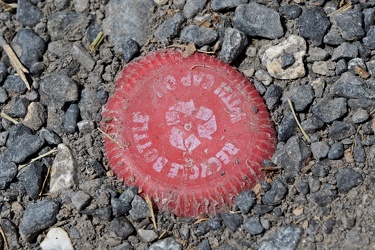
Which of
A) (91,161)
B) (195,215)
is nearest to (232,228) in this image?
(195,215)

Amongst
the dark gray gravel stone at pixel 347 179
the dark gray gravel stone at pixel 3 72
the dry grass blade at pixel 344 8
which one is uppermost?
the dry grass blade at pixel 344 8

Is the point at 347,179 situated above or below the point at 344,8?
below

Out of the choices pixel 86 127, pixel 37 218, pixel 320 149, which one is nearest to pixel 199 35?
pixel 86 127

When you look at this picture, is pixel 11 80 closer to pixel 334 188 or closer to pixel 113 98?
pixel 113 98

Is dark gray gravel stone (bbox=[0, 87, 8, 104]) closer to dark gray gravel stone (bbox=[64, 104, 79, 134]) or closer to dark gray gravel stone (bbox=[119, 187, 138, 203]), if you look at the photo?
dark gray gravel stone (bbox=[64, 104, 79, 134])

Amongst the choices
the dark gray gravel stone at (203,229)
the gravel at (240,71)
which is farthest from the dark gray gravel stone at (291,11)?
the dark gray gravel stone at (203,229)

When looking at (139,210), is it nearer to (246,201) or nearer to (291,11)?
(246,201)

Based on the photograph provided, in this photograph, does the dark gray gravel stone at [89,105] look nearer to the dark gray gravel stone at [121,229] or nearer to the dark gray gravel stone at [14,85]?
the dark gray gravel stone at [14,85]
